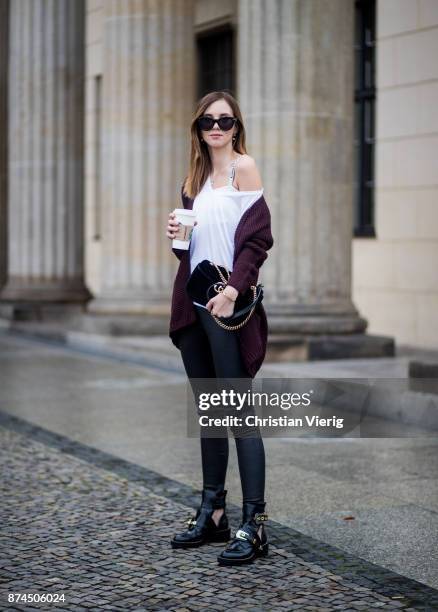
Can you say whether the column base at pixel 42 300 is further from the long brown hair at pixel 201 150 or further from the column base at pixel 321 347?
the long brown hair at pixel 201 150

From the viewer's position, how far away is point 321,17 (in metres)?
11.4

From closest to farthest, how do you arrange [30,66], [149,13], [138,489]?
1. [138,489]
2. [149,13]
3. [30,66]

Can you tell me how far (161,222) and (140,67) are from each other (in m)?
1.85

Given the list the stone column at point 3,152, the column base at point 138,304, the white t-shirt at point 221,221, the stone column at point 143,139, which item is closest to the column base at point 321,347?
the column base at point 138,304

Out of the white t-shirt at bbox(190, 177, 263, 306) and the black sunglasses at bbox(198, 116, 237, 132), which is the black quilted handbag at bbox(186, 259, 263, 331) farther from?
the black sunglasses at bbox(198, 116, 237, 132)

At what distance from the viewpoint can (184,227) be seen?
5035 mm

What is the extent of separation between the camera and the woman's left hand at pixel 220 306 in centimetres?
501

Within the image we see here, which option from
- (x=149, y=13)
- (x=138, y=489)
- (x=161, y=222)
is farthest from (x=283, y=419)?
(x=149, y=13)

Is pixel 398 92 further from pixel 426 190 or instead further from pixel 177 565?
pixel 177 565

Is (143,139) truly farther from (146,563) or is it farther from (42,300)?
(146,563)

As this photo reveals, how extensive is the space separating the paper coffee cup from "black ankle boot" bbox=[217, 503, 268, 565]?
1.15m

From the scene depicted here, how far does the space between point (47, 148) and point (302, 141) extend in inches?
261

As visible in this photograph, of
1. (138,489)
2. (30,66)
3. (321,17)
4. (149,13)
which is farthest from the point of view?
(30,66)

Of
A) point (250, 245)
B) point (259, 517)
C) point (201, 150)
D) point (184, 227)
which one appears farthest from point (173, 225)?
point (259, 517)
